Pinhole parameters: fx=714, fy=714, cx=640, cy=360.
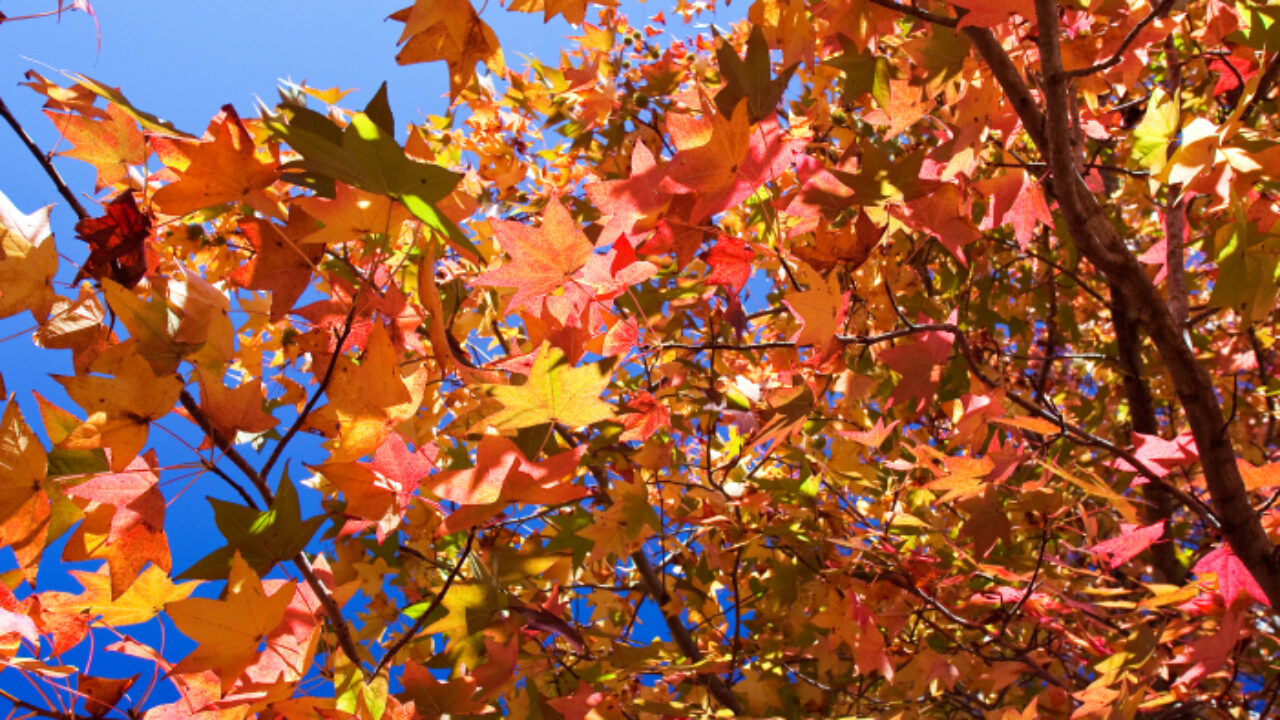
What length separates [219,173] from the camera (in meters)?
0.79

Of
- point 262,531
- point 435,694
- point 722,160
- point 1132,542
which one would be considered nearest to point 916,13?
point 722,160

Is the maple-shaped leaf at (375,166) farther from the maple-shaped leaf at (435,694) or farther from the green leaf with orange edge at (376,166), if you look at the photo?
the maple-shaped leaf at (435,694)

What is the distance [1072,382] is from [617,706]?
13.1 ft

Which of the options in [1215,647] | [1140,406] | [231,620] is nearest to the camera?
[231,620]

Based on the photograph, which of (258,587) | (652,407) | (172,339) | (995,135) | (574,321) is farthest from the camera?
(995,135)

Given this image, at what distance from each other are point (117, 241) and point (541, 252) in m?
0.49

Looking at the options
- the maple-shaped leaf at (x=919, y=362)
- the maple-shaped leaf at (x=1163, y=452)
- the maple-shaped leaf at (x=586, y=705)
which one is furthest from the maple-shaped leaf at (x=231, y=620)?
the maple-shaped leaf at (x=1163, y=452)

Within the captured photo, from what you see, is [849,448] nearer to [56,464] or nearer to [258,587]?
[258,587]

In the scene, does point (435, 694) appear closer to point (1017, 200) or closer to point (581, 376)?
point (581, 376)

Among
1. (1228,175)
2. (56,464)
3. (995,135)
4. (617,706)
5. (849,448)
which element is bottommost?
(617,706)

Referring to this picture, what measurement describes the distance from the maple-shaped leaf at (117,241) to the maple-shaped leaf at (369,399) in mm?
303

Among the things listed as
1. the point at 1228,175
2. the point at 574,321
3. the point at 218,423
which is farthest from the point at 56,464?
the point at 1228,175

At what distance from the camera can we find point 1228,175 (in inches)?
32.9


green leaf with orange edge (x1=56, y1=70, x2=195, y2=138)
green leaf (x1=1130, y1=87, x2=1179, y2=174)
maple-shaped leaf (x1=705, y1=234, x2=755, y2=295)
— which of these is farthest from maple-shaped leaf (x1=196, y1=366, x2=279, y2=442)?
green leaf (x1=1130, y1=87, x2=1179, y2=174)
